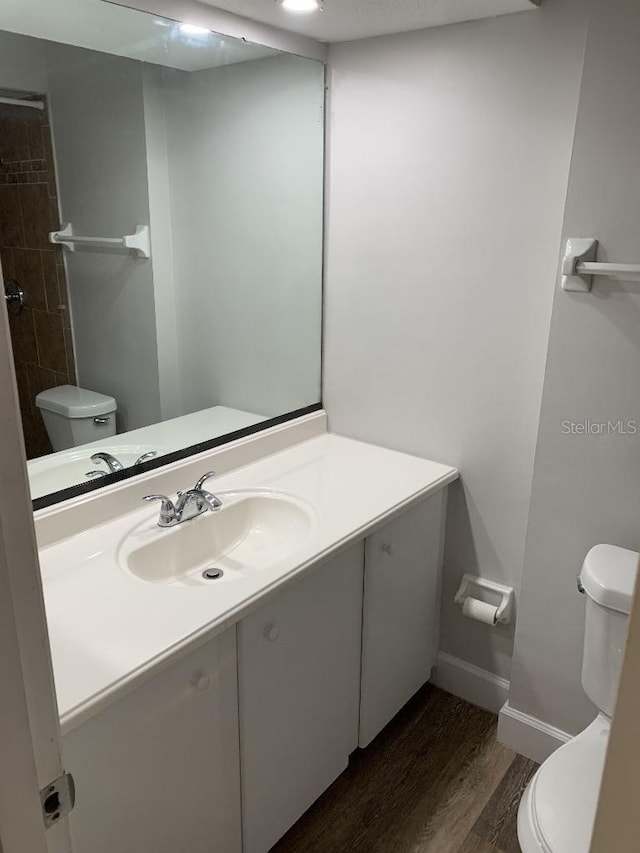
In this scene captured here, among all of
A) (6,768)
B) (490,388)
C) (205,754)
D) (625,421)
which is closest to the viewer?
(6,768)

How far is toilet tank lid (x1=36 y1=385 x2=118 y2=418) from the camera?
6.16ft

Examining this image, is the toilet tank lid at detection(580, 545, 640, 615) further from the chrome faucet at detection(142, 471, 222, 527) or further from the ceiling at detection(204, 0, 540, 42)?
the ceiling at detection(204, 0, 540, 42)

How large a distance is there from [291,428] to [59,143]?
109cm

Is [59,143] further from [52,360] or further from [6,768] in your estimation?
[6,768]

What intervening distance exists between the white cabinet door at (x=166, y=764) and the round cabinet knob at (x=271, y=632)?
10cm

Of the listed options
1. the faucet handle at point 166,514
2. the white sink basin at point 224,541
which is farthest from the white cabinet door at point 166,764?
the faucet handle at point 166,514

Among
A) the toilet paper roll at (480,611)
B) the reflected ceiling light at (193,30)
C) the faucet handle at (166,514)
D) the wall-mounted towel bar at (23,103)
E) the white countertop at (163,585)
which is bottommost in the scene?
the toilet paper roll at (480,611)

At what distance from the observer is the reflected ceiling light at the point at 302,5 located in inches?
64.7

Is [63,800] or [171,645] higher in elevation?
[63,800]

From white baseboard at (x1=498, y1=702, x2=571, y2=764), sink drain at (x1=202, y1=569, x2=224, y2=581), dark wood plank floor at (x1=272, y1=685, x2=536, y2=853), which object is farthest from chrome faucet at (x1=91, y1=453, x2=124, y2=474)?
white baseboard at (x1=498, y1=702, x2=571, y2=764)

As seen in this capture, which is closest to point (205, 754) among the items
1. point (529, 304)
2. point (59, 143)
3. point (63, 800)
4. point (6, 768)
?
point (63, 800)

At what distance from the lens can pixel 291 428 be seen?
2.25m

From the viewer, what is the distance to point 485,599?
2.11 m

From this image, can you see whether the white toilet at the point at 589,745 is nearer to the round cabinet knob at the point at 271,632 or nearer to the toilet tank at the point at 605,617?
the toilet tank at the point at 605,617
